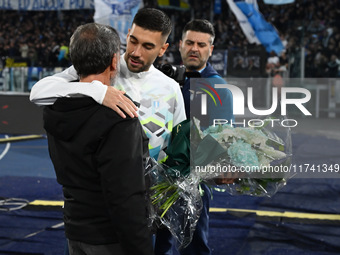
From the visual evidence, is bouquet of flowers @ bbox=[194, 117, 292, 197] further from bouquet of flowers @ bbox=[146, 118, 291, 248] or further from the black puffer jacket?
the black puffer jacket

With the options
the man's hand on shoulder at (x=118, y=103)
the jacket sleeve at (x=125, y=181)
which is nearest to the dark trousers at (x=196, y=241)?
the jacket sleeve at (x=125, y=181)

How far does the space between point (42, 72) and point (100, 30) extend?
14.1 metres

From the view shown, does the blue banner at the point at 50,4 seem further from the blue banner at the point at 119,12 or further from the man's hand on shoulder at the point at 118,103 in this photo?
the man's hand on shoulder at the point at 118,103

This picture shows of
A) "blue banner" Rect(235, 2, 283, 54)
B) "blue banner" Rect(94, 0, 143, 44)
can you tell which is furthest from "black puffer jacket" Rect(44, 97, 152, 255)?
"blue banner" Rect(235, 2, 283, 54)

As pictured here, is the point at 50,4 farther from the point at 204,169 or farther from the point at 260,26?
the point at 204,169

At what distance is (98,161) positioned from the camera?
89.5 inches

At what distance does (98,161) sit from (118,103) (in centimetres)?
27

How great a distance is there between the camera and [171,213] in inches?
112

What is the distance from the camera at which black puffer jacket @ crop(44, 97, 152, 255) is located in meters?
2.26

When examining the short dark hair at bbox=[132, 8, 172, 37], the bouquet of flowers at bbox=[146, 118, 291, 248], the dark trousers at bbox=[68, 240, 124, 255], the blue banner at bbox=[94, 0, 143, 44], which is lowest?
the dark trousers at bbox=[68, 240, 124, 255]

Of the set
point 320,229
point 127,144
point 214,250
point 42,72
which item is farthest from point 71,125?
point 42,72

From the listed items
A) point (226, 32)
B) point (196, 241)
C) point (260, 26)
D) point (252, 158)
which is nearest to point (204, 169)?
point (252, 158)

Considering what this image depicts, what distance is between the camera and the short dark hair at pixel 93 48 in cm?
237

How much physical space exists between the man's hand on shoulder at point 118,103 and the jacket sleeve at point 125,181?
0.16 ft
